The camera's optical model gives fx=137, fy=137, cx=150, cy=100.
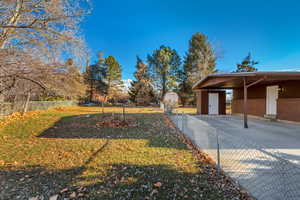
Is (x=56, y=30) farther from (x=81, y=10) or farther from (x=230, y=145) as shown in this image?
(x=230, y=145)

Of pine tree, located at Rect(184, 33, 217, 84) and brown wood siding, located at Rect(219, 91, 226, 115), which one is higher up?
pine tree, located at Rect(184, 33, 217, 84)

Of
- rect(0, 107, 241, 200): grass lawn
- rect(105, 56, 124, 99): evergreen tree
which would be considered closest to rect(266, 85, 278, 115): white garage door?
rect(0, 107, 241, 200): grass lawn

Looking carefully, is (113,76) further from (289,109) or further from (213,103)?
Result: (289,109)

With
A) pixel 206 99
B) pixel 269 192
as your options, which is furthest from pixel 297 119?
pixel 269 192

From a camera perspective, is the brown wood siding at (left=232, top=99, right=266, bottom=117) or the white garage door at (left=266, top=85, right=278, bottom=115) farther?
the brown wood siding at (left=232, top=99, right=266, bottom=117)

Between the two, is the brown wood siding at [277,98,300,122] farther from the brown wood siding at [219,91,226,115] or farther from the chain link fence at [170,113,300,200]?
the chain link fence at [170,113,300,200]

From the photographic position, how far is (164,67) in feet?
91.5

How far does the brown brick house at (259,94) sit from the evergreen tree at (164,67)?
54.1ft

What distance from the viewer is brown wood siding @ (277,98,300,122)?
6.83 meters

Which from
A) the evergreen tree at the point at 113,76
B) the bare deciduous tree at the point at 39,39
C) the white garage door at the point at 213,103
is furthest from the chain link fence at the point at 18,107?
the white garage door at the point at 213,103

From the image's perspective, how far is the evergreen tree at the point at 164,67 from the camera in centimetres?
2780

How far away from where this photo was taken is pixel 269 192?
2135 mm

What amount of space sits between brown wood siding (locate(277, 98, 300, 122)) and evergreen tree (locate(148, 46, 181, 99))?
Answer: 20.8m

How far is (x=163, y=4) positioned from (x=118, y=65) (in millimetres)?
24268
